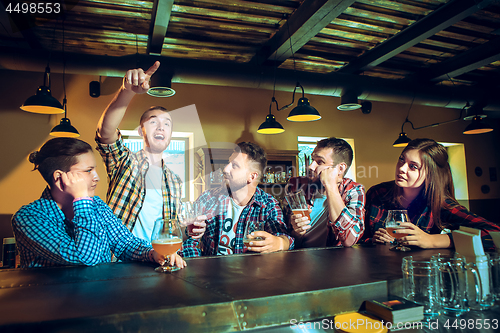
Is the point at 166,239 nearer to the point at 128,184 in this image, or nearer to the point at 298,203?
the point at 298,203

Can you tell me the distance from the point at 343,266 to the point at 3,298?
3.42 ft

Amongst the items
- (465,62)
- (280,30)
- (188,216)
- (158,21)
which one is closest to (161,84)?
(158,21)

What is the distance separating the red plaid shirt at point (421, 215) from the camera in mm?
1574

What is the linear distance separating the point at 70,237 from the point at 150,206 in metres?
0.83

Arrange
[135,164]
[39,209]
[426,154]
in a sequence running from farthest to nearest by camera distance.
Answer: [135,164], [426,154], [39,209]

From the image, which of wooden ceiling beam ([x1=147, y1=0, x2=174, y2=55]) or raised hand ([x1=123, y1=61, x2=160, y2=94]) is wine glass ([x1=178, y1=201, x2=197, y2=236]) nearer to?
raised hand ([x1=123, y1=61, x2=160, y2=94])

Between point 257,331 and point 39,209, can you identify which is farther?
point 39,209

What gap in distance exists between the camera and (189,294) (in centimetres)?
83

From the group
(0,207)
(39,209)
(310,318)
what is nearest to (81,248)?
(39,209)

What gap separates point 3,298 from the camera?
0.81 meters

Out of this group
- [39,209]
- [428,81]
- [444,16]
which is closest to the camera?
[39,209]

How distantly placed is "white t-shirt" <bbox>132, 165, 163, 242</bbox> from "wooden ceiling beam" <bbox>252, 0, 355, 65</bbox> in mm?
2193

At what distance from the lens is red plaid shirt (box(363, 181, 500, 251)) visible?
5.16ft

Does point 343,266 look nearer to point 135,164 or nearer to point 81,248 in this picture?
point 81,248
